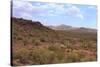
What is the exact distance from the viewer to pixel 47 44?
2.42m

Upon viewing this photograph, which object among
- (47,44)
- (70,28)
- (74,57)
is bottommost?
(74,57)

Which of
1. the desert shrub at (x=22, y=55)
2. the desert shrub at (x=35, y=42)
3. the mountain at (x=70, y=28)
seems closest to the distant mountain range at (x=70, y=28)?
the mountain at (x=70, y=28)

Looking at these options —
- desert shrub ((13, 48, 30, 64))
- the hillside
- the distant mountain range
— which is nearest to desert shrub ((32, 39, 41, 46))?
the hillside

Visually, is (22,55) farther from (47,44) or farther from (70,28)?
(70,28)

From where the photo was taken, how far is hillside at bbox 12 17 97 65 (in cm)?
230

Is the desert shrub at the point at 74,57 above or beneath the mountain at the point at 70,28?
beneath

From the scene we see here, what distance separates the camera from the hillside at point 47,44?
2.30m

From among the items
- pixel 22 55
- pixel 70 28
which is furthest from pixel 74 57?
pixel 22 55

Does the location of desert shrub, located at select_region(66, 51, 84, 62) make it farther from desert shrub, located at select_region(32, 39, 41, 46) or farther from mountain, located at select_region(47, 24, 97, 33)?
desert shrub, located at select_region(32, 39, 41, 46)

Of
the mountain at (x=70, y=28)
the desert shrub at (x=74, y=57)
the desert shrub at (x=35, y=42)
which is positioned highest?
the mountain at (x=70, y=28)

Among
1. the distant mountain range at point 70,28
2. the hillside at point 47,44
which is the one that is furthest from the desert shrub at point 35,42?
the distant mountain range at point 70,28

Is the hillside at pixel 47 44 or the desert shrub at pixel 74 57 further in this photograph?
the desert shrub at pixel 74 57

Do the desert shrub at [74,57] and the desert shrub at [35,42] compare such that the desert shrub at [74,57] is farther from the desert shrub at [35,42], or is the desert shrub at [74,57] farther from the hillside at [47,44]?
the desert shrub at [35,42]
